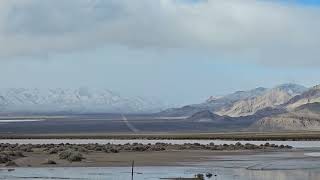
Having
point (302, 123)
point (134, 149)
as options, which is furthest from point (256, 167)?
point (302, 123)

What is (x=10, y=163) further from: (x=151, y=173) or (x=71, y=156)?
(x=151, y=173)

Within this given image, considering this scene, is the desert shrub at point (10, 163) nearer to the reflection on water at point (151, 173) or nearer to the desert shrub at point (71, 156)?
the reflection on water at point (151, 173)

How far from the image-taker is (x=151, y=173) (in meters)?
42.9

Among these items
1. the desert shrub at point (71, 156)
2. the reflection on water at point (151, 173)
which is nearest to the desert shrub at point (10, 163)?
the reflection on water at point (151, 173)

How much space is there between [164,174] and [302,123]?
157 m

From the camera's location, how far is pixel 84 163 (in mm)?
51812

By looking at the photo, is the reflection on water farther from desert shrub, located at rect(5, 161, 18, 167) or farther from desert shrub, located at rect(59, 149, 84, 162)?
desert shrub, located at rect(59, 149, 84, 162)

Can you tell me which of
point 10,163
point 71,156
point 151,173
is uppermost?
point 71,156

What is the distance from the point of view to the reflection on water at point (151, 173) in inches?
1538

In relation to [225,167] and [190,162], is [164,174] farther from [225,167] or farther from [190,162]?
[190,162]

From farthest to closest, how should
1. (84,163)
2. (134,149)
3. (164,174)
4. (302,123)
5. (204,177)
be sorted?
(302,123)
(134,149)
(84,163)
(164,174)
(204,177)

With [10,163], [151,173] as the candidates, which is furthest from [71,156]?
[151,173]

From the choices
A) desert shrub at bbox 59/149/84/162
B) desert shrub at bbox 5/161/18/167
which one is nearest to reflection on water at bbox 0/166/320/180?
desert shrub at bbox 5/161/18/167

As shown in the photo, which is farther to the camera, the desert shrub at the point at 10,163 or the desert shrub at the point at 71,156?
the desert shrub at the point at 71,156
